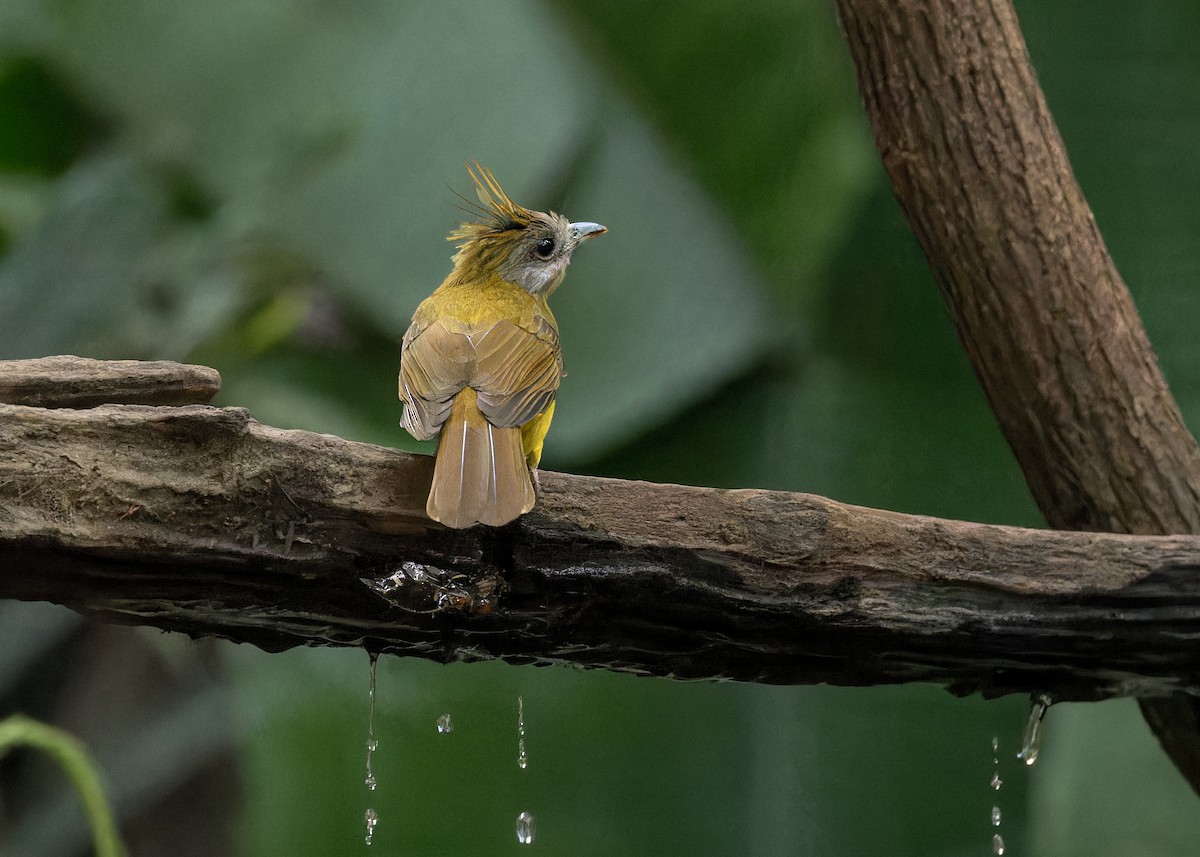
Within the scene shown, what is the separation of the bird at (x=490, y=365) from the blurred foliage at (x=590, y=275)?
3.27 ft

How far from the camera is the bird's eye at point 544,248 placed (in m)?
3.00

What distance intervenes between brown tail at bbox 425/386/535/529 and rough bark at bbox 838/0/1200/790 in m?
1.17

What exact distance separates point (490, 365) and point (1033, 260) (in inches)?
47.0

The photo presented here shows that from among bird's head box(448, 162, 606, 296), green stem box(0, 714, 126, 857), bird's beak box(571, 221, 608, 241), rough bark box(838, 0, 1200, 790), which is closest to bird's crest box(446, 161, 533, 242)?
bird's head box(448, 162, 606, 296)

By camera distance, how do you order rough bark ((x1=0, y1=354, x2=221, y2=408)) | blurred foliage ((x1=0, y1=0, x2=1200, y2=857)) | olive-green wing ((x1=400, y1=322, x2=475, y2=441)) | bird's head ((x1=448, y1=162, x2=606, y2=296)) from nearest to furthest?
1. rough bark ((x1=0, y1=354, x2=221, y2=408))
2. olive-green wing ((x1=400, y1=322, x2=475, y2=441))
3. bird's head ((x1=448, y1=162, x2=606, y2=296))
4. blurred foliage ((x1=0, y1=0, x2=1200, y2=857))

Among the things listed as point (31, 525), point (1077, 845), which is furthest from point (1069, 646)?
point (1077, 845)

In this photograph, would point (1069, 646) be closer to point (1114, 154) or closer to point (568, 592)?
point (568, 592)

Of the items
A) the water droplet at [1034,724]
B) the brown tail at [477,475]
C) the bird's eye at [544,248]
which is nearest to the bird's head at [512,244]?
the bird's eye at [544,248]

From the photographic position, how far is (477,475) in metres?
1.86

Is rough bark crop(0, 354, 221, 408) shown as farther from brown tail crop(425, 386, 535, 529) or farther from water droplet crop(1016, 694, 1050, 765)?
water droplet crop(1016, 694, 1050, 765)

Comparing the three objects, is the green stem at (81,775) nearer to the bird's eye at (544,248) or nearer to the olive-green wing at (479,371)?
the olive-green wing at (479,371)

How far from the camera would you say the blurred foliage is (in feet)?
12.9

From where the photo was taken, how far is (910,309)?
4152 mm

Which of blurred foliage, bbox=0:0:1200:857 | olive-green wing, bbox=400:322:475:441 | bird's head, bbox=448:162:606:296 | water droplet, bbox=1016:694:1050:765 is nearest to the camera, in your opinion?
olive-green wing, bbox=400:322:475:441
